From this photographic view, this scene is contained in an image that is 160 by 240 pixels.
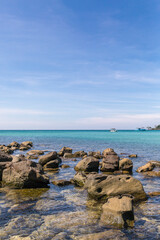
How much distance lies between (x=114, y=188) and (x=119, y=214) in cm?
378

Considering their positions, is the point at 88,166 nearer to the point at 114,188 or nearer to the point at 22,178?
the point at 22,178

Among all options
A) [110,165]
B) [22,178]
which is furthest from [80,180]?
[110,165]

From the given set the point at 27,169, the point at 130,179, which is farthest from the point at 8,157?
the point at 130,179

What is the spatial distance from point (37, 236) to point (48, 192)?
5.94 meters

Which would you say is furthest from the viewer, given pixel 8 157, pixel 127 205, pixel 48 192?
pixel 8 157

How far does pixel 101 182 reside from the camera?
42.9 feet

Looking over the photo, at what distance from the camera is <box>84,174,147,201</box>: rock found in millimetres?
12477

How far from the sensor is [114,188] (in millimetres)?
12641

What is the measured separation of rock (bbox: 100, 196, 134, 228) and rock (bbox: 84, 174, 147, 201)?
9.17 feet

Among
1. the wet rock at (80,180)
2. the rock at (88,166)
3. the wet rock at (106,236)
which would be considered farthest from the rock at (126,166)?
the wet rock at (106,236)

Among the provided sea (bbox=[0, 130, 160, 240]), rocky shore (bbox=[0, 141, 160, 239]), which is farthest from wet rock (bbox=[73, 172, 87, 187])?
sea (bbox=[0, 130, 160, 240])

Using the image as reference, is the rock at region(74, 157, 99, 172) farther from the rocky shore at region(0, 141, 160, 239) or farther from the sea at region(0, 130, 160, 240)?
the sea at region(0, 130, 160, 240)

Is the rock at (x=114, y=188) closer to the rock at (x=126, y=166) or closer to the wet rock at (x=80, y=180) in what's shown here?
the wet rock at (x=80, y=180)

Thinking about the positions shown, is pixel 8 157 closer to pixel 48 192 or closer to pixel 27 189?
pixel 27 189
